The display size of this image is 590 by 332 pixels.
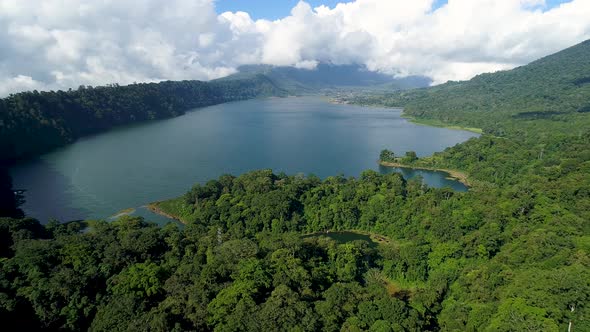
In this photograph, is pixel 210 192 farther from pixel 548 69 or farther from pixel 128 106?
pixel 548 69

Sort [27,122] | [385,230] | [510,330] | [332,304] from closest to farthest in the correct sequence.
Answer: [510,330]
[332,304]
[385,230]
[27,122]

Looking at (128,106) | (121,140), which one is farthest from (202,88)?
(121,140)

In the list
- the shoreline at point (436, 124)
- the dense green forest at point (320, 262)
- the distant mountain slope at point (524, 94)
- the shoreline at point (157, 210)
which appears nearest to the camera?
the dense green forest at point (320, 262)

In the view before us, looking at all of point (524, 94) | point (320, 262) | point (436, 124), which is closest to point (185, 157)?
point (320, 262)

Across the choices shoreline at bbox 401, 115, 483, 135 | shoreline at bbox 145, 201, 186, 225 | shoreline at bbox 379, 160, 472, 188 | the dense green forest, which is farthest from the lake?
the dense green forest

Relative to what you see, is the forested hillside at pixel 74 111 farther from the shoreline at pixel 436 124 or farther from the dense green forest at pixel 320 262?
the shoreline at pixel 436 124

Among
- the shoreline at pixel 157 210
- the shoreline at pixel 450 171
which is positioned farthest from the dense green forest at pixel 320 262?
the shoreline at pixel 450 171
